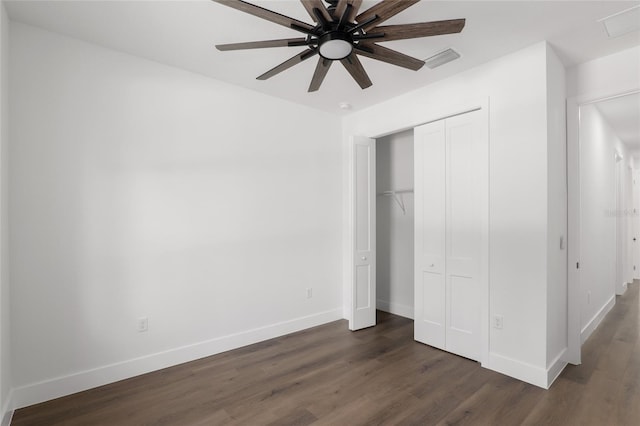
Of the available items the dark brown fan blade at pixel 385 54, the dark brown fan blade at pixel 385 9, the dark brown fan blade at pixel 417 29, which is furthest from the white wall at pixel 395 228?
the dark brown fan blade at pixel 385 9

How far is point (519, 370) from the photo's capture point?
8.69 ft

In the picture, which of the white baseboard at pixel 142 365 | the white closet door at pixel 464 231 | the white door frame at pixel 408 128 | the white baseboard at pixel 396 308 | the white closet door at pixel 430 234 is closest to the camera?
the white baseboard at pixel 142 365

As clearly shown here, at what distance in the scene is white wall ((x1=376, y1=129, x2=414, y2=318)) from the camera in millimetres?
4391

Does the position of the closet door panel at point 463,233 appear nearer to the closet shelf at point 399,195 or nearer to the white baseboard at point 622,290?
the closet shelf at point 399,195

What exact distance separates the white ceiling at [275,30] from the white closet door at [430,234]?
27.3 inches

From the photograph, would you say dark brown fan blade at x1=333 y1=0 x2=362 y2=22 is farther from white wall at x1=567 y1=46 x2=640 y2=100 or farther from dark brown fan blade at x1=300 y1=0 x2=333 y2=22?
white wall at x1=567 y1=46 x2=640 y2=100

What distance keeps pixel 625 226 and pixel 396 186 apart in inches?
176

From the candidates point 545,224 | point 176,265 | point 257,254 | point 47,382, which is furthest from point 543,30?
point 47,382

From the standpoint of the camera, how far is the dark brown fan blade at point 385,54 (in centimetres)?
194

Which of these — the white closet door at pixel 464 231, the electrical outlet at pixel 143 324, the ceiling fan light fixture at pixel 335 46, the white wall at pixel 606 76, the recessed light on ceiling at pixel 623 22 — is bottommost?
the electrical outlet at pixel 143 324

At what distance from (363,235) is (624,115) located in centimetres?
382

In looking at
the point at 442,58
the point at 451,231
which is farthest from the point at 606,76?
the point at 451,231

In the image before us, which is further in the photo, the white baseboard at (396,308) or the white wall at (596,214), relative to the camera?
the white baseboard at (396,308)

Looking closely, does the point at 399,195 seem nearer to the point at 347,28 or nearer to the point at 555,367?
the point at 555,367
